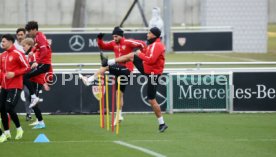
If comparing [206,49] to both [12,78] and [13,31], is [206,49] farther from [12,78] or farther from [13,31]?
[12,78]

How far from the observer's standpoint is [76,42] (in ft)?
135

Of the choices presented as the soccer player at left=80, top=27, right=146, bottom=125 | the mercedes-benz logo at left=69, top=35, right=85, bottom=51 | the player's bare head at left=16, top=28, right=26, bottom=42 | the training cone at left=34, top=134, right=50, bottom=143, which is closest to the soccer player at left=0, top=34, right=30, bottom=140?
the training cone at left=34, top=134, right=50, bottom=143

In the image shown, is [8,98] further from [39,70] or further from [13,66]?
[39,70]

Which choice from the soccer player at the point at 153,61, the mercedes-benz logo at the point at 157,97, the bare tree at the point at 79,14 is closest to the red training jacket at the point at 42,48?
the soccer player at the point at 153,61

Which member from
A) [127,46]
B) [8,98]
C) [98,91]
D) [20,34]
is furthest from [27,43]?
[8,98]

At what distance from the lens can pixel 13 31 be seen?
Answer: 42219mm

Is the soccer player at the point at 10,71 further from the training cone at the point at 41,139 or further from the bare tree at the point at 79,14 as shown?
the bare tree at the point at 79,14

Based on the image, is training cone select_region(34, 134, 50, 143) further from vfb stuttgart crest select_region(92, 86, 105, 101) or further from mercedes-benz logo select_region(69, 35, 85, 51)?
mercedes-benz logo select_region(69, 35, 85, 51)

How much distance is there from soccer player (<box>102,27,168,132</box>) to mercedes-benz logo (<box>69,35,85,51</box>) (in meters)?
22.2

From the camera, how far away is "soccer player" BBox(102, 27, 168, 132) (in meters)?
18.1

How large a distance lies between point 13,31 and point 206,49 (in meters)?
8.94

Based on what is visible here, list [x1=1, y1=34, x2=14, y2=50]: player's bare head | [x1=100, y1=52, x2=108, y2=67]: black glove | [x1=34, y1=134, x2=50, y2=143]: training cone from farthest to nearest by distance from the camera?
[x1=100, y1=52, x2=108, y2=67]: black glove, [x1=1, y1=34, x2=14, y2=50]: player's bare head, [x1=34, y1=134, x2=50, y2=143]: training cone

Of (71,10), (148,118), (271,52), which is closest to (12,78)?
(148,118)

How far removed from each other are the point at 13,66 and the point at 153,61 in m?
2.89
